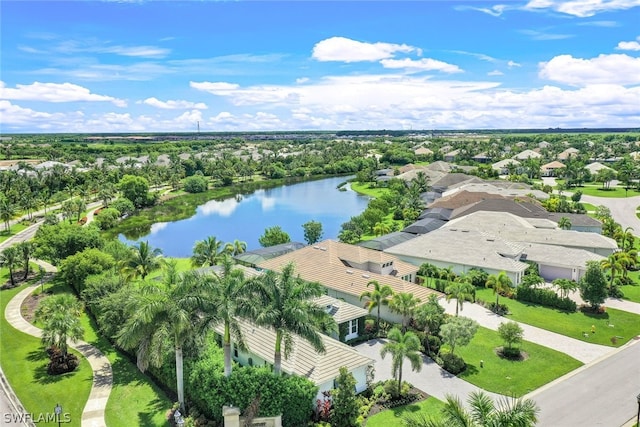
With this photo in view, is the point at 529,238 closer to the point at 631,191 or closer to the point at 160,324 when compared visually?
the point at 160,324

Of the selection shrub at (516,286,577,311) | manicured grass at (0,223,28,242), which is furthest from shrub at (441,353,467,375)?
manicured grass at (0,223,28,242)

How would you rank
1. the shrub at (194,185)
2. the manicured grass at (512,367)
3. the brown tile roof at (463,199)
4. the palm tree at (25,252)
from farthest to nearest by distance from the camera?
the shrub at (194,185), the brown tile roof at (463,199), the palm tree at (25,252), the manicured grass at (512,367)

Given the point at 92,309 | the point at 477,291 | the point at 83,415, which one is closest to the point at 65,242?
the point at 92,309

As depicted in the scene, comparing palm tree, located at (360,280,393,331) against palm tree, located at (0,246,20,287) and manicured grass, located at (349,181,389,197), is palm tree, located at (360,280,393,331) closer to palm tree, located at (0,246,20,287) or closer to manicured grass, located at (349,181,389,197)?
palm tree, located at (0,246,20,287)

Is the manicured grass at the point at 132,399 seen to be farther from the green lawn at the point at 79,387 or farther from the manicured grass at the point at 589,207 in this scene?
the manicured grass at the point at 589,207

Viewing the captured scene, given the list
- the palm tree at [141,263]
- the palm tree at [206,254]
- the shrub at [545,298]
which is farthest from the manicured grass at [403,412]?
the palm tree at [206,254]

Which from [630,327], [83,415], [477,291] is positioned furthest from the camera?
[477,291]
